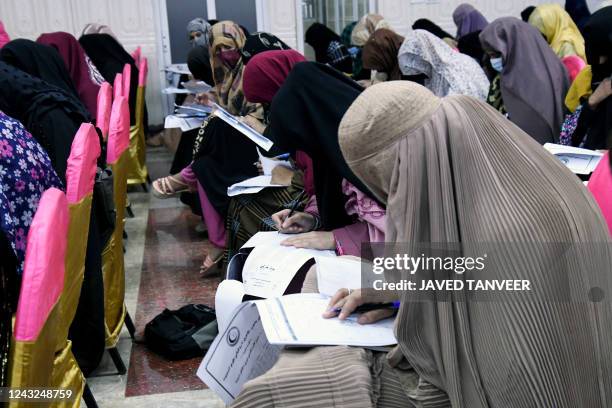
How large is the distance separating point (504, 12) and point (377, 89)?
6.91 m

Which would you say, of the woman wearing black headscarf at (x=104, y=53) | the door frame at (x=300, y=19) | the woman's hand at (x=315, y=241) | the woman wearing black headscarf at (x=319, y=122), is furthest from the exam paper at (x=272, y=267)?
the door frame at (x=300, y=19)

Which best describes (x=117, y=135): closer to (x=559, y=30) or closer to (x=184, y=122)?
(x=184, y=122)

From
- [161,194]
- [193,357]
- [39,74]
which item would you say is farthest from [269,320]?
[161,194]

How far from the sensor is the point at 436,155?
1.22 meters

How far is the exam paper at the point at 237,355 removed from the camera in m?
1.44

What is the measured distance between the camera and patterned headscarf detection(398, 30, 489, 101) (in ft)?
13.6

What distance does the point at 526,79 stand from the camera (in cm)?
358

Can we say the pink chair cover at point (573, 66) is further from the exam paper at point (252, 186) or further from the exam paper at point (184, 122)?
the exam paper at point (184, 122)

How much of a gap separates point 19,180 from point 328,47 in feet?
18.6

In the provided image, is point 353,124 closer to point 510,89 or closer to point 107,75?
point 510,89

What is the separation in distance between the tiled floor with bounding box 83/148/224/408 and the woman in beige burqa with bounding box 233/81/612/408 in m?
1.17

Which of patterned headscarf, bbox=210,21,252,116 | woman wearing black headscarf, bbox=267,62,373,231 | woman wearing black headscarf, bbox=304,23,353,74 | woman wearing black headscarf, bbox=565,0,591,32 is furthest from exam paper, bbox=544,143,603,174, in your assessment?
woman wearing black headscarf, bbox=565,0,591,32

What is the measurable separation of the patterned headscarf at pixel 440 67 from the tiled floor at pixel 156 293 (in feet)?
5.51

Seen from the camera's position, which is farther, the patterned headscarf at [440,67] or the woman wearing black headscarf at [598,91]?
the patterned headscarf at [440,67]
